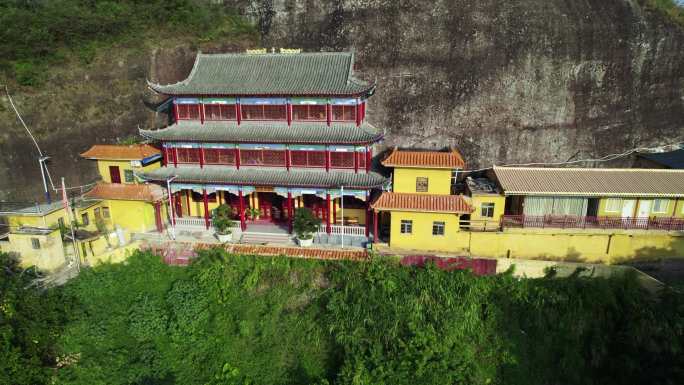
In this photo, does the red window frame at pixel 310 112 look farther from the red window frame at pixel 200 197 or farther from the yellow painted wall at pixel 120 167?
the yellow painted wall at pixel 120 167

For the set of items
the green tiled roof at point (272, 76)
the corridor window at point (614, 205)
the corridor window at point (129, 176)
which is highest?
the green tiled roof at point (272, 76)

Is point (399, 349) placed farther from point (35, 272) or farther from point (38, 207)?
point (38, 207)

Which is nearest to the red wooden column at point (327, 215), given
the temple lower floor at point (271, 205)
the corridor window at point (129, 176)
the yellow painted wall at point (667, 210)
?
the temple lower floor at point (271, 205)

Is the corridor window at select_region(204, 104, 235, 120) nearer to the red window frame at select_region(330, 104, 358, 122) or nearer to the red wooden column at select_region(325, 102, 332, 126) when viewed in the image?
the red wooden column at select_region(325, 102, 332, 126)

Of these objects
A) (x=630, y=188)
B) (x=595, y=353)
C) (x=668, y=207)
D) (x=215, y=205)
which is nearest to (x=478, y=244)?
(x=595, y=353)

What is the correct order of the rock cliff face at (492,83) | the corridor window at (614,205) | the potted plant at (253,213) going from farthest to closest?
the rock cliff face at (492,83) < the potted plant at (253,213) < the corridor window at (614,205)

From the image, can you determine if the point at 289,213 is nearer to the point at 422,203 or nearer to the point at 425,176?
the point at 422,203

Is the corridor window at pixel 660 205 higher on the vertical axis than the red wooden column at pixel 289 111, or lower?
lower

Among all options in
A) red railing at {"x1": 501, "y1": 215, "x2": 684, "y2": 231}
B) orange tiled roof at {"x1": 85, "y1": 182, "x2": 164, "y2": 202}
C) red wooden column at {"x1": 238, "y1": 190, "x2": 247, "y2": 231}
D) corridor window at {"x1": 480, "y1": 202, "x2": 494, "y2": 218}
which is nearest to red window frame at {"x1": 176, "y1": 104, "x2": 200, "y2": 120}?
orange tiled roof at {"x1": 85, "y1": 182, "x2": 164, "y2": 202}
